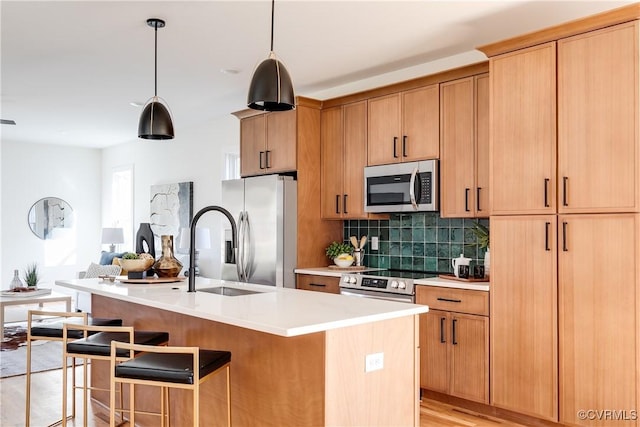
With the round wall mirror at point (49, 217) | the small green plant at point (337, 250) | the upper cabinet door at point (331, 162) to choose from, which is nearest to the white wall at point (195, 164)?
the round wall mirror at point (49, 217)

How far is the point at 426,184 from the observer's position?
414cm

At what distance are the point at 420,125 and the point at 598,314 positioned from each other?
1909mm

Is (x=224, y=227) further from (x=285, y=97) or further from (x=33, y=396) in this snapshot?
(x=285, y=97)

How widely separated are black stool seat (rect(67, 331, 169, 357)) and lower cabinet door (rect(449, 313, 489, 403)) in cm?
193

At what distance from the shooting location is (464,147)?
392 centimetres

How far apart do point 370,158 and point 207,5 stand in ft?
6.22

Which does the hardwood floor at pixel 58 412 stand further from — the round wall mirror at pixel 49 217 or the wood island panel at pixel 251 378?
the round wall mirror at pixel 49 217

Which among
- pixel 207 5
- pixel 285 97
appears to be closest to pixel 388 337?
pixel 285 97

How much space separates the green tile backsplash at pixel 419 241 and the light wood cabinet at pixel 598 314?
1.02 metres

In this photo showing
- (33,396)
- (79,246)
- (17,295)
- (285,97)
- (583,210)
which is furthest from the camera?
(79,246)

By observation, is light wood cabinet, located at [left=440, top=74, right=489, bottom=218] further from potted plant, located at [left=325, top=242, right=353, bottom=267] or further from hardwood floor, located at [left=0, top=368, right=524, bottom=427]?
hardwood floor, located at [left=0, top=368, right=524, bottom=427]

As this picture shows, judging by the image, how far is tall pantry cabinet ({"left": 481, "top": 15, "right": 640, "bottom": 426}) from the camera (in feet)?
9.52
